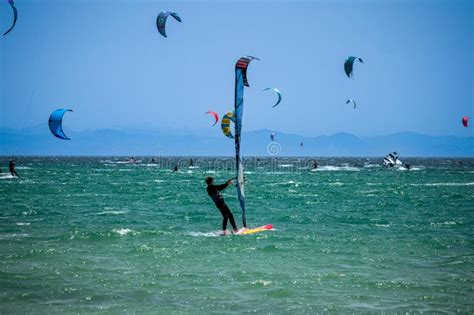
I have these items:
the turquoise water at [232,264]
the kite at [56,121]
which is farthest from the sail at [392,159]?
the kite at [56,121]

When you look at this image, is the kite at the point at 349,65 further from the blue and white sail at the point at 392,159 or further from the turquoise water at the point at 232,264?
the blue and white sail at the point at 392,159

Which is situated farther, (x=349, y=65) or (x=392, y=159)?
(x=392, y=159)

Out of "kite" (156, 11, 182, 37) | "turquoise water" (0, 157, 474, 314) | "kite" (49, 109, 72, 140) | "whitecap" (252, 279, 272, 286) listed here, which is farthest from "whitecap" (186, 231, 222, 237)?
"kite" (156, 11, 182, 37)

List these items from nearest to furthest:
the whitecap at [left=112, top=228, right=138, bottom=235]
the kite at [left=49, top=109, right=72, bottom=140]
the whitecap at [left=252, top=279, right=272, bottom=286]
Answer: the whitecap at [left=252, top=279, right=272, bottom=286] < the whitecap at [left=112, top=228, right=138, bottom=235] < the kite at [left=49, top=109, right=72, bottom=140]

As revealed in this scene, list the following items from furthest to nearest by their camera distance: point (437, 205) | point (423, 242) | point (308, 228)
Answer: point (437, 205), point (308, 228), point (423, 242)

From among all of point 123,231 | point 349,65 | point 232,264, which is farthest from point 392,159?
point 232,264

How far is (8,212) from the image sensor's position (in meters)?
21.4

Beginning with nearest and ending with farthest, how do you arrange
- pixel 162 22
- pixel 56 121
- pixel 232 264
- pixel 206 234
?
1. pixel 232 264
2. pixel 206 234
3. pixel 56 121
4. pixel 162 22

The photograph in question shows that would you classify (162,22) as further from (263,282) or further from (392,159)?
(392,159)

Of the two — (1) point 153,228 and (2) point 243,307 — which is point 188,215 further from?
(2) point 243,307

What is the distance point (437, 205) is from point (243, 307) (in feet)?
66.9

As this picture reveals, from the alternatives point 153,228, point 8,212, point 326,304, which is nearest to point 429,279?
point 326,304

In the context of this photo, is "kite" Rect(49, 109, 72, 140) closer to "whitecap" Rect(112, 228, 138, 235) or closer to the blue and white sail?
"whitecap" Rect(112, 228, 138, 235)

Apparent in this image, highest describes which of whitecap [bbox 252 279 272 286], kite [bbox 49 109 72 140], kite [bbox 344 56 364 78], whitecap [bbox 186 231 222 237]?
kite [bbox 344 56 364 78]
